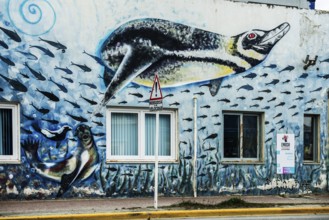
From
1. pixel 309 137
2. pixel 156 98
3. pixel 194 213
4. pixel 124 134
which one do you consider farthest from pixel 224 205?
pixel 309 137

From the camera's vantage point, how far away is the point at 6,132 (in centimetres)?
1401

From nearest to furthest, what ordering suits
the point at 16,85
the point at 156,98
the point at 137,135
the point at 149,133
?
the point at 156,98
the point at 16,85
the point at 137,135
the point at 149,133

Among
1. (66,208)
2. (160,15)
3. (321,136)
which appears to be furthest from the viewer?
(321,136)

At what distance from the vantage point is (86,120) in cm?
1452

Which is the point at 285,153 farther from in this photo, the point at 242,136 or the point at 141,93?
the point at 141,93

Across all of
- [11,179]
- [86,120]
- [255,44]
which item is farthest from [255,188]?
[11,179]

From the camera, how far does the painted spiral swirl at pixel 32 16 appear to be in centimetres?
1390

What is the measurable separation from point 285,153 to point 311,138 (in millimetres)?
1197

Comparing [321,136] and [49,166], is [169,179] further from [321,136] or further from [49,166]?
[321,136]

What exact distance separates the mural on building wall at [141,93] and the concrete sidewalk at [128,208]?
23.6 inches

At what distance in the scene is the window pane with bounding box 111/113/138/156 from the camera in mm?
15109

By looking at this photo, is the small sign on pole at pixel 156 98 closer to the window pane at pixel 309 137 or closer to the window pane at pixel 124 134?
the window pane at pixel 124 134

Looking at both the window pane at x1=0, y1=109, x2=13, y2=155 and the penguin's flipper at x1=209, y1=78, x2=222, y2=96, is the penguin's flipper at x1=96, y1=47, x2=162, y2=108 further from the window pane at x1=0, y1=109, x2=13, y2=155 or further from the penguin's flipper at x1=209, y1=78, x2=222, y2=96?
the window pane at x1=0, y1=109, x2=13, y2=155

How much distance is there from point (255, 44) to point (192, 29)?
2.04 meters
